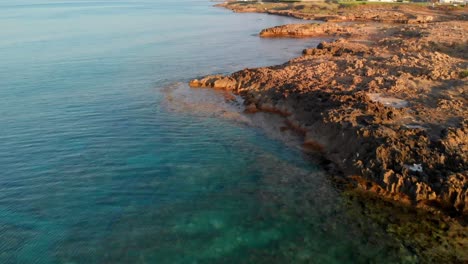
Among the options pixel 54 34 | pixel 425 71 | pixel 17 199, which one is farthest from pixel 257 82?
pixel 54 34

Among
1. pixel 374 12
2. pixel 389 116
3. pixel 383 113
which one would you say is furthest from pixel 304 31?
pixel 389 116

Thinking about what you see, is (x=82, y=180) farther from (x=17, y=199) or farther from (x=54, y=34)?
(x=54, y=34)

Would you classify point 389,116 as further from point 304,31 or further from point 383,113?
point 304,31

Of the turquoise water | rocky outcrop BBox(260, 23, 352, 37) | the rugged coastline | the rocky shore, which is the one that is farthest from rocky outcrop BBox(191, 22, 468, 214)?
the rocky shore

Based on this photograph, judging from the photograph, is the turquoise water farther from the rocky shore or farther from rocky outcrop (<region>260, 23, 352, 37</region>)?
the rocky shore

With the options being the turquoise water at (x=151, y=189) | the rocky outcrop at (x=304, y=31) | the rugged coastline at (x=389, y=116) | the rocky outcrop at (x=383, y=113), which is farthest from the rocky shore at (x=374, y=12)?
the turquoise water at (x=151, y=189)

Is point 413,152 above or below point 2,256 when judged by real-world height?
above

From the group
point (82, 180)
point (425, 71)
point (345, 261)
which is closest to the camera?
point (345, 261)
